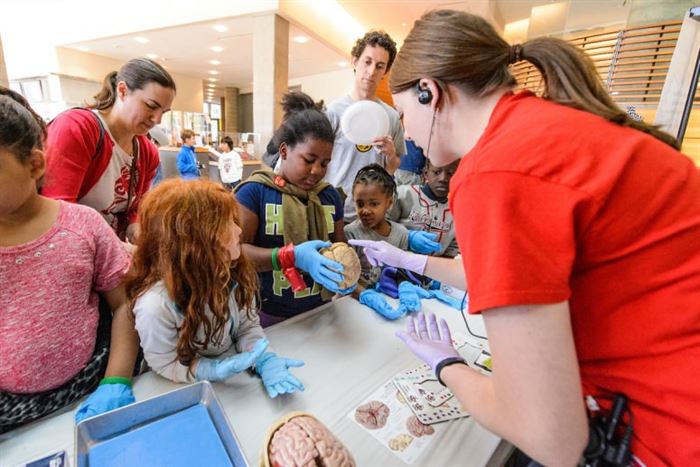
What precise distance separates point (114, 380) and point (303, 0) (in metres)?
6.45

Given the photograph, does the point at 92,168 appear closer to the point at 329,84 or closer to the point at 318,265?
the point at 318,265

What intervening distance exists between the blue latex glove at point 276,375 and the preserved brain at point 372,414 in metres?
0.17

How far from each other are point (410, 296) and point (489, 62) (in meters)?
1.02

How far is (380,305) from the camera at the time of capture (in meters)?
1.45

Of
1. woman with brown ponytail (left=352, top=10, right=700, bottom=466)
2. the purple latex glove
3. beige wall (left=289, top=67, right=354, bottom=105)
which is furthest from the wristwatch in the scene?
beige wall (left=289, top=67, right=354, bottom=105)

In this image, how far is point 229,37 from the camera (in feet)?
22.6

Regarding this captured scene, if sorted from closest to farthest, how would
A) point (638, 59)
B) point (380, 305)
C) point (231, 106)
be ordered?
point (380, 305), point (638, 59), point (231, 106)

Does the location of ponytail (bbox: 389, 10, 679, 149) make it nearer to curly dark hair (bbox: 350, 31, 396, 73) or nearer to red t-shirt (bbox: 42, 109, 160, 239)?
red t-shirt (bbox: 42, 109, 160, 239)

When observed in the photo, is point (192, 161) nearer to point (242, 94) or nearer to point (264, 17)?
point (264, 17)

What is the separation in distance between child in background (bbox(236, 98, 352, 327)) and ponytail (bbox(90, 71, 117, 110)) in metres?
0.83

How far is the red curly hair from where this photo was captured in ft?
3.25

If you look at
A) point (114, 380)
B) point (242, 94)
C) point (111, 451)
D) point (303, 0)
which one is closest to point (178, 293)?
point (114, 380)

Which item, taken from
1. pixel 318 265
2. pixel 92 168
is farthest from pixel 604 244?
pixel 92 168

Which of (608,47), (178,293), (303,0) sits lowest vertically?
(178,293)
